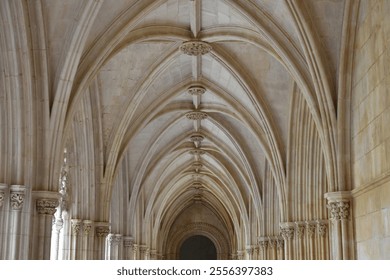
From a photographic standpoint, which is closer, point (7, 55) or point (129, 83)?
point (7, 55)

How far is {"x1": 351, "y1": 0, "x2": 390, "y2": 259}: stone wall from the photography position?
9461mm

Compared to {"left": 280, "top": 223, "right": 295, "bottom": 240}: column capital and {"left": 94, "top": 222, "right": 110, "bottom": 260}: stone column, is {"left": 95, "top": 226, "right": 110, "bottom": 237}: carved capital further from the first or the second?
{"left": 280, "top": 223, "right": 295, "bottom": 240}: column capital

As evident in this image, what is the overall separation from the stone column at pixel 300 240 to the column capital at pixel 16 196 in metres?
8.34

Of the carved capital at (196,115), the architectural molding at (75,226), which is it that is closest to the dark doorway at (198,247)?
the carved capital at (196,115)

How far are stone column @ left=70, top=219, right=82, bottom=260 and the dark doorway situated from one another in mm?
29180

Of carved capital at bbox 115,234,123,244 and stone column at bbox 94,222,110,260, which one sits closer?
stone column at bbox 94,222,110,260

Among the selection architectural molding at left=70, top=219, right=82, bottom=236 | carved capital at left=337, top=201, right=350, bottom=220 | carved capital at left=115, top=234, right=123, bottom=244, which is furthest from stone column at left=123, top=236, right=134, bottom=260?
carved capital at left=337, top=201, right=350, bottom=220

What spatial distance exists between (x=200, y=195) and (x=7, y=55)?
1071 inches

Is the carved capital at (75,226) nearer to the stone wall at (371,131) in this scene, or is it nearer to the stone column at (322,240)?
the stone column at (322,240)

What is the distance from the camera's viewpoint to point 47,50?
11742 mm

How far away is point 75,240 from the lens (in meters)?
16.3

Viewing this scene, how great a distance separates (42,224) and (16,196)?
0.91 meters

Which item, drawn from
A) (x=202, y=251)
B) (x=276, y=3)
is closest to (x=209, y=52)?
(x=276, y=3)
